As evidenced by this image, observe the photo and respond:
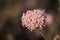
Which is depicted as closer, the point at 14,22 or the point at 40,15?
the point at 40,15

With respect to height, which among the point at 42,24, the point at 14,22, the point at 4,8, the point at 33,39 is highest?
the point at 4,8

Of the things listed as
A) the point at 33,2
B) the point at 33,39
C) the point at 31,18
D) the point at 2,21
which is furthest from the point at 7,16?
the point at 31,18

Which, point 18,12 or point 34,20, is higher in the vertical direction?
point 18,12

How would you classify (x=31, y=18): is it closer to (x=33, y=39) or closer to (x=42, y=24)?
(x=42, y=24)

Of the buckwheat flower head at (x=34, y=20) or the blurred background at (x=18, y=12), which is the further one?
the blurred background at (x=18, y=12)

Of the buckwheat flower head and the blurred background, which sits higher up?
the blurred background

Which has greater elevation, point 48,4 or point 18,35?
point 48,4

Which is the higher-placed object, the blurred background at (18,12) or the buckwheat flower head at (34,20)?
the blurred background at (18,12)

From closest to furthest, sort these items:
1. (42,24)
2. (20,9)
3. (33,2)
Result: (42,24) → (20,9) → (33,2)

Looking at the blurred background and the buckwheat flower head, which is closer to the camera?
the buckwheat flower head

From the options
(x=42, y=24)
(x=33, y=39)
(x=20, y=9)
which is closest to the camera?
(x=42, y=24)

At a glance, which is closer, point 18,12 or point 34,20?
point 34,20
